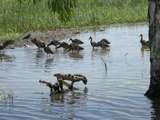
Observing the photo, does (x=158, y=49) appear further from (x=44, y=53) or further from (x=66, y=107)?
(x=44, y=53)

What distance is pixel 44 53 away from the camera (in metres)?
28.9

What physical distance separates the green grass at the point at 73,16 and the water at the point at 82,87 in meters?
6.60

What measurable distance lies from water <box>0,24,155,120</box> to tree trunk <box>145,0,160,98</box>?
0.49 meters

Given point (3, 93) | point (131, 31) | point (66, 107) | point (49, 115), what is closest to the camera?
point (49, 115)

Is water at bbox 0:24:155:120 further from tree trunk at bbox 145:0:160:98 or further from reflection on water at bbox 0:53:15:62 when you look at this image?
tree trunk at bbox 145:0:160:98

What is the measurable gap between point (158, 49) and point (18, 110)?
4.19 meters

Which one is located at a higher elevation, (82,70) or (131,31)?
(131,31)

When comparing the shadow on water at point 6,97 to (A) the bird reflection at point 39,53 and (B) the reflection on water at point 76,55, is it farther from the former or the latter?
(A) the bird reflection at point 39,53

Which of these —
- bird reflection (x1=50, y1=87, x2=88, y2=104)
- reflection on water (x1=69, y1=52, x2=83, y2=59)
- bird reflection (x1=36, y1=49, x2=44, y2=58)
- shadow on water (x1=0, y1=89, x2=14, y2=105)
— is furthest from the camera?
bird reflection (x1=36, y1=49, x2=44, y2=58)

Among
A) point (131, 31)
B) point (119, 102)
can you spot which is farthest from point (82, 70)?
point (131, 31)

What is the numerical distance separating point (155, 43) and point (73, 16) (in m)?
22.2

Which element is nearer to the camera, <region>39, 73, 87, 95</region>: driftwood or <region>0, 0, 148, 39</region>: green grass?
<region>39, 73, 87, 95</region>: driftwood

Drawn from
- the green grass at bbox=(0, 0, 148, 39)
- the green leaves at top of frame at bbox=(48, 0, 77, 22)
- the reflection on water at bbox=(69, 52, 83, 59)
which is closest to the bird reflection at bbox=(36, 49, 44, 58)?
the reflection on water at bbox=(69, 52, 83, 59)

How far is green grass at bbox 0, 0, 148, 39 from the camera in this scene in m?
36.1
